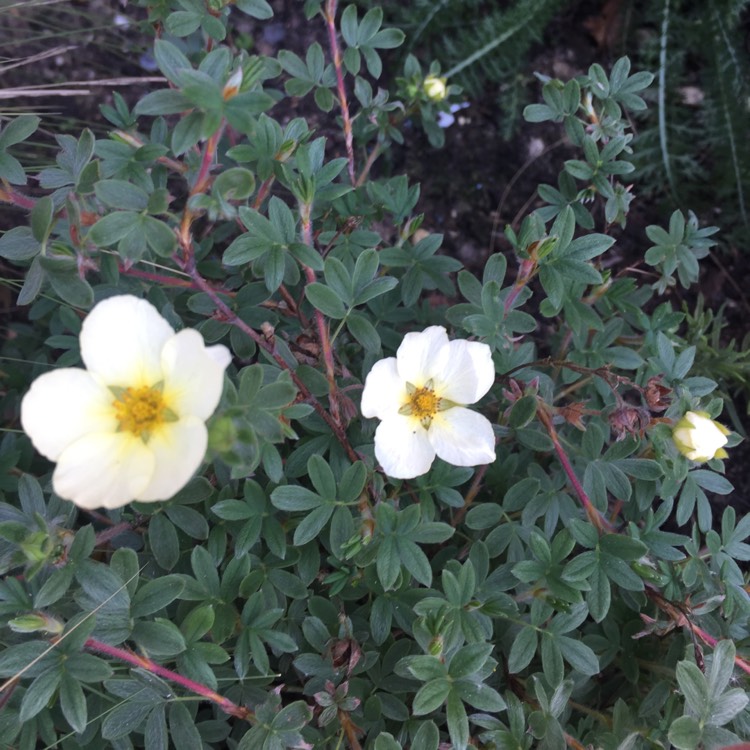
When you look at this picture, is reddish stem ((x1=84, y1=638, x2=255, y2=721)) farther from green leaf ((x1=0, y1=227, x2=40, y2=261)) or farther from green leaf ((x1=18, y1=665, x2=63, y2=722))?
green leaf ((x1=0, y1=227, x2=40, y2=261))

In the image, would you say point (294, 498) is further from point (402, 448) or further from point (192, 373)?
point (192, 373)

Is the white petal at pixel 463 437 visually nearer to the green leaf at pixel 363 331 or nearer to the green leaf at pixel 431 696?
the green leaf at pixel 363 331

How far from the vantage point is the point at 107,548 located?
5.67ft

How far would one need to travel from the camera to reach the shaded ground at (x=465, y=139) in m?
2.73

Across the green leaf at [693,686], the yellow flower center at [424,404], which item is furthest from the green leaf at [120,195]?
the green leaf at [693,686]

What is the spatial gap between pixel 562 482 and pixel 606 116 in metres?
0.90

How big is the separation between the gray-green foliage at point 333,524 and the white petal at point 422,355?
0.15 metres

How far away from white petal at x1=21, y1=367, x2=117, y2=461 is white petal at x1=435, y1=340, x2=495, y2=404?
0.64 m

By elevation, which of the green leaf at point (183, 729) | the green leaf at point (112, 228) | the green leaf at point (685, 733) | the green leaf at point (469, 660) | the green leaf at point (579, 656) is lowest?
the green leaf at point (183, 729)

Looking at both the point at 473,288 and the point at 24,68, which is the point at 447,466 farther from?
the point at 24,68

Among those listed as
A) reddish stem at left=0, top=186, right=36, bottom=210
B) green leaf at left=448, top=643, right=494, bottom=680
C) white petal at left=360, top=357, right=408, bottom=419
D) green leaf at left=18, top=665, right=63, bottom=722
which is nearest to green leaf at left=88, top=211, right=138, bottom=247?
reddish stem at left=0, top=186, right=36, bottom=210

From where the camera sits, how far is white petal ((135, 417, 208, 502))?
1.03 metres

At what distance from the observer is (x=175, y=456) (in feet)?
3.54

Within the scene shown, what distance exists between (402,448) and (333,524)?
0.21 meters
